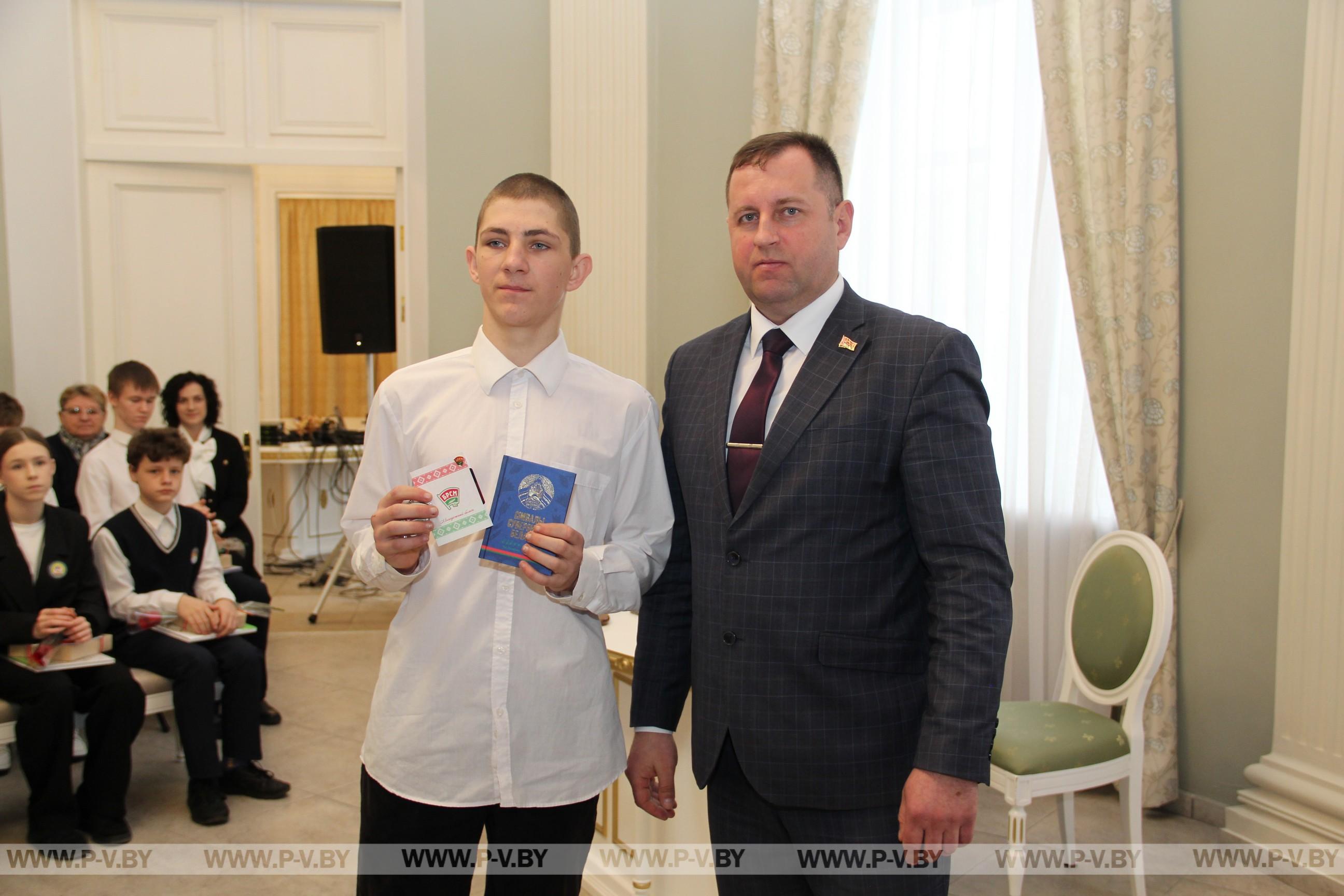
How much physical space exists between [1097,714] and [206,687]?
292 cm

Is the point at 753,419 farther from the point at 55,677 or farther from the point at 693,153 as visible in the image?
the point at 693,153

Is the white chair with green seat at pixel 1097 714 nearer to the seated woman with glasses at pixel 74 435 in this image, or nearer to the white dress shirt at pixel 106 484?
the white dress shirt at pixel 106 484

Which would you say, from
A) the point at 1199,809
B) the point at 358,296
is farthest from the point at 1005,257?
the point at 358,296

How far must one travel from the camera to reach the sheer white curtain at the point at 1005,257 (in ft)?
11.3

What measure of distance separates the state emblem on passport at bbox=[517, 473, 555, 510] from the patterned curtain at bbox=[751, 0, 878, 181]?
2802 mm

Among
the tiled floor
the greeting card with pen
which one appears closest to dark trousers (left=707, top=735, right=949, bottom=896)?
the greeting card with pen

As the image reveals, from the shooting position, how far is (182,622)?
333 centimetres

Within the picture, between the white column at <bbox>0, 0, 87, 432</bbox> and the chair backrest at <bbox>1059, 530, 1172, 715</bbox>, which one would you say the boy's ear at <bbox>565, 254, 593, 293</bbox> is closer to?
the chair backrest at <bbox>1059, 530, 1172, 715</bbox>

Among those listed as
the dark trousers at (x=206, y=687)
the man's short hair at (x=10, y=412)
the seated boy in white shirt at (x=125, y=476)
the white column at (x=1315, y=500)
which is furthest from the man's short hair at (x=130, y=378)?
the white column at (x=1315, y=500)

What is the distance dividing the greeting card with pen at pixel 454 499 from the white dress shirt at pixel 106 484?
9.17 ft

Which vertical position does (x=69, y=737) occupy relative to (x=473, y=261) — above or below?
below

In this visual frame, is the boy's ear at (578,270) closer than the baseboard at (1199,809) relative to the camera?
Yes

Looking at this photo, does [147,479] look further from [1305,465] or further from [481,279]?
[1305,465]

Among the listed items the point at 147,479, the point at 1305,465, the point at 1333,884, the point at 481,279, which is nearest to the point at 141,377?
the point at 147,479
